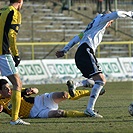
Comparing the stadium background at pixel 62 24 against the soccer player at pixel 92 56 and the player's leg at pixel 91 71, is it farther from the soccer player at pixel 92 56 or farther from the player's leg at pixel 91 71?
the player's leg at pixel 91 71

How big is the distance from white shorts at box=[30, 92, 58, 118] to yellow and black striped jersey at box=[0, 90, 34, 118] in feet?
0.30

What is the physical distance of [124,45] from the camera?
3028 cm

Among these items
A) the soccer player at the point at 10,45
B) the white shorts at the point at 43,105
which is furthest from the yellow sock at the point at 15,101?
the white shorts at the point at 43,105

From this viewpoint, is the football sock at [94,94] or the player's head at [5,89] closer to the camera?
the player's head at [5,89]

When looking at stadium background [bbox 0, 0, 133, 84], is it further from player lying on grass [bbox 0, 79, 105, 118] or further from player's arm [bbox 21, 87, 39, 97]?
player's arm [bbox 21, 87, 39, 97]

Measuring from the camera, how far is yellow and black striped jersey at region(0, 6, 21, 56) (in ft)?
33.0

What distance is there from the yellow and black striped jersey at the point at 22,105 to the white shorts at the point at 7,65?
999mm

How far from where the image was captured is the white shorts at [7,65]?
10.1 meters

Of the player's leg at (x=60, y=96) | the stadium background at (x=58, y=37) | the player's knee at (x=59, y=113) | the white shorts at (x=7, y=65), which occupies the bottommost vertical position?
the stadium background at (x=58, y=37)

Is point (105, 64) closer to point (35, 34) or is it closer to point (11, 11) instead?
point (35, 34)

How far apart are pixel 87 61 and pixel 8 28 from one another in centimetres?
197

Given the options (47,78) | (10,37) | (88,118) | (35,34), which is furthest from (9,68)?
(35,34)

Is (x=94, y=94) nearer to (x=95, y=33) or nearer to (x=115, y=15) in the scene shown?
(x=95, y=33)

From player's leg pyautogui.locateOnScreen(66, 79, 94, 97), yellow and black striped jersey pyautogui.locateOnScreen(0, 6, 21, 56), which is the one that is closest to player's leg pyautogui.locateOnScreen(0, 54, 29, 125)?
yellow and black striped jersey pyautogui.locateOnScreen(0, 6, 21, 56)
